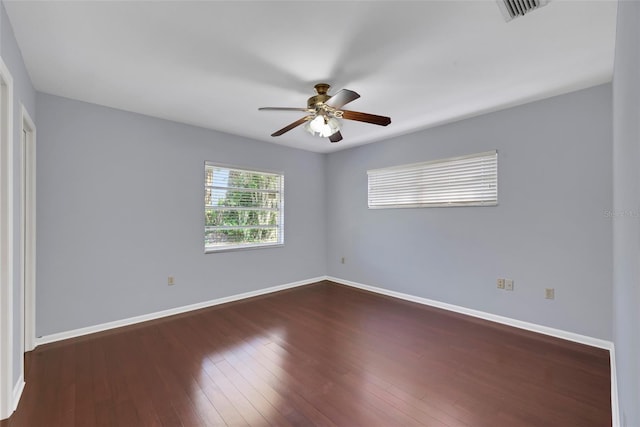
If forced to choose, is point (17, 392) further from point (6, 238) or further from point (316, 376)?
point (316, 376)

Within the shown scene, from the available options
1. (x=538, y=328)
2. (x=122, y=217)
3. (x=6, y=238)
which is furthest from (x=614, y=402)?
(x=122, y=217)

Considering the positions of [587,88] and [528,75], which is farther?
[587,88]

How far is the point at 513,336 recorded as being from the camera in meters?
2.94

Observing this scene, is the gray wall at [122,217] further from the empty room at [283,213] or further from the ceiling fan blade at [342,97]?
the ceiling fan blade at [342,97]

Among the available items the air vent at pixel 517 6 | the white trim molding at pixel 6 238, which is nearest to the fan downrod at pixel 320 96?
the air vent at pixel 517 6

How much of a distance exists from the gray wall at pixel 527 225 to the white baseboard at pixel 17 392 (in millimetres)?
3966

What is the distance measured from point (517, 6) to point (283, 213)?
380 cm

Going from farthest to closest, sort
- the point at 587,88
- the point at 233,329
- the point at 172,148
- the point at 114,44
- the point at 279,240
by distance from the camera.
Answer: the point at 279,240 → the point at 172,148 → the point at 233,329 → the point at 587,88 → the point at 114,44

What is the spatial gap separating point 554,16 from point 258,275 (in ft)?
13.8

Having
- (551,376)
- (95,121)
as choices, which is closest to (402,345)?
(551,376)

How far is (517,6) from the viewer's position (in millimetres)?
1639

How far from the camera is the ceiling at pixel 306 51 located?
171 centimetres

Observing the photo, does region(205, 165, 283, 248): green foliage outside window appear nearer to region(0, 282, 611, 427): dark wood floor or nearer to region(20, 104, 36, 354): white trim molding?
region(0, 282, 611, 427): dark wood floor

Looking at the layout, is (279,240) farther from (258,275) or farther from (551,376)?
(551,376)
